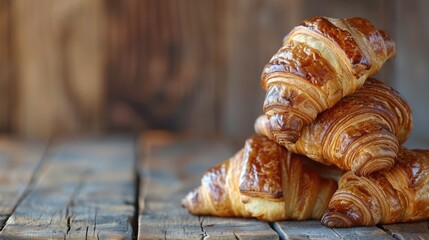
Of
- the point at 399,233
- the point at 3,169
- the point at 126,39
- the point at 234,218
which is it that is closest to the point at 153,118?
the point at 126,39

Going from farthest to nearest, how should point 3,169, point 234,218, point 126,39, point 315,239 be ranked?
point 126,39, point 3,169, point 234,218, point 315,239

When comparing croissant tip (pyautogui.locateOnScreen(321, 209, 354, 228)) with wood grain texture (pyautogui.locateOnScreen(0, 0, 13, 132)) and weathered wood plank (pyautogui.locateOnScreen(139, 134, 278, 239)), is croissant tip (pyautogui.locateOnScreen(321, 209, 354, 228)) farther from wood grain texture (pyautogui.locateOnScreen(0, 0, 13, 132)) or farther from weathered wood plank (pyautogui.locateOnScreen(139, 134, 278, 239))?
wood grain texture (pyautogui.locateOnScreen(0, 0, 13, 132))

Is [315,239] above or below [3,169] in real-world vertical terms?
above

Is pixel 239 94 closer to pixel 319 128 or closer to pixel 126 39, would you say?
pixel 126 39

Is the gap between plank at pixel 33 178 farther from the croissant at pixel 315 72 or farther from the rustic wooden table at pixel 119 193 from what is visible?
the croissant at pixel 315 72

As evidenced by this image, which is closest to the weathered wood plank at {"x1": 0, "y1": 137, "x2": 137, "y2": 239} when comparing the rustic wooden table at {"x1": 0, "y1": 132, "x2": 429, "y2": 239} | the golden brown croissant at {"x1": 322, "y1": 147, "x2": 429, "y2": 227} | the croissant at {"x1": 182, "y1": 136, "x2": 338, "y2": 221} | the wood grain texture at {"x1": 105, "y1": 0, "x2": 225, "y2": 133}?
the rustic wooden table at {"x1": 0, "y1": 132, "x2": 429, "y2": 239}

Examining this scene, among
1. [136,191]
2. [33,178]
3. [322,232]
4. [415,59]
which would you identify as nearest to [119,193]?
[136,191]
